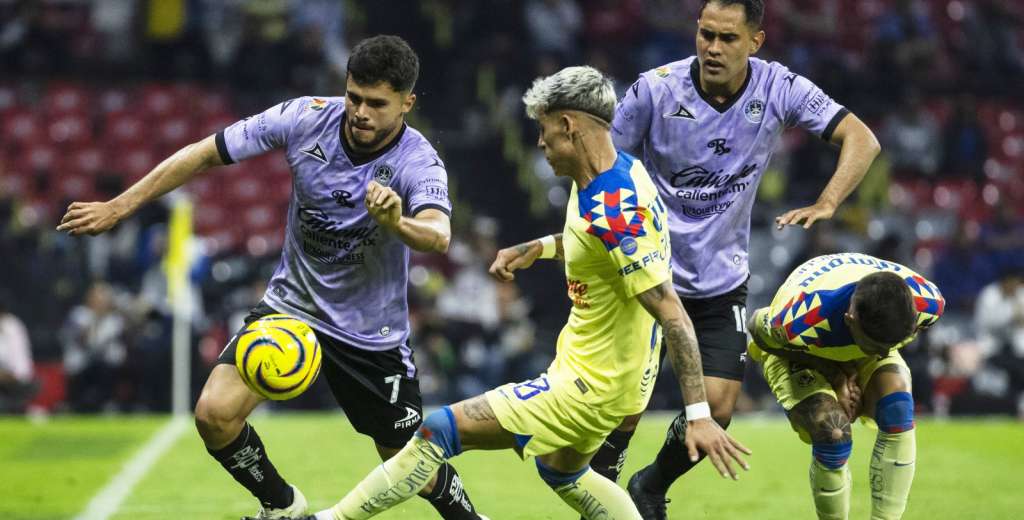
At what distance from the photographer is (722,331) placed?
8031 mm

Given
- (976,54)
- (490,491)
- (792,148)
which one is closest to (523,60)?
(792,148)

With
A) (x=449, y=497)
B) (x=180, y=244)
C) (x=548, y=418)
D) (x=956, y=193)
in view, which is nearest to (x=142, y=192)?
(x=449, y=497)

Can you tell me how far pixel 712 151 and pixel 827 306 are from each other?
4.25 ft

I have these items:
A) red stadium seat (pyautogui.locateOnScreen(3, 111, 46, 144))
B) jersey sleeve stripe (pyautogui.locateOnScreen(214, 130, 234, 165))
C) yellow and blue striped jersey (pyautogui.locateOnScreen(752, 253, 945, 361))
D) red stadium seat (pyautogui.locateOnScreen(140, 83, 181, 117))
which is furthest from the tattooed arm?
red stadium seat (pyautogui.locateOnScreen(3, 111, 46, 144))

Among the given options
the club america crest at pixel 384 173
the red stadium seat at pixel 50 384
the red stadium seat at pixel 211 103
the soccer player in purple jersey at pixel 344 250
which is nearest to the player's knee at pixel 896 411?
the soccer player in purple jersey at pixel 344 250

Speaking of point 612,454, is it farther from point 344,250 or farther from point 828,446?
point 344,250

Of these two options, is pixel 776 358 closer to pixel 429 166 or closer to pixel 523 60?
pixel 429 166

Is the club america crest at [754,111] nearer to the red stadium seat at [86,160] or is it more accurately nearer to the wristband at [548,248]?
the wristband at [548,248]

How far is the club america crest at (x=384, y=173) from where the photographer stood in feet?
25.0

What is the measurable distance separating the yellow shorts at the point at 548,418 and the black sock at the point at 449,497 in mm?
1160

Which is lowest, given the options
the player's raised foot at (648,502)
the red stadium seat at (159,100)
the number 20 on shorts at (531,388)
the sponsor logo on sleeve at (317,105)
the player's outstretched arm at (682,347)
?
the player's raised foot at (648,502)

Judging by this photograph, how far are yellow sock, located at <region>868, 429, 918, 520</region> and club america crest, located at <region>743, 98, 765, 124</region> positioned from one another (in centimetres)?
184

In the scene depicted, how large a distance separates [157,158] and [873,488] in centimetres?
1673

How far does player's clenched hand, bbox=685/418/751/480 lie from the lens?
593 centimetres
